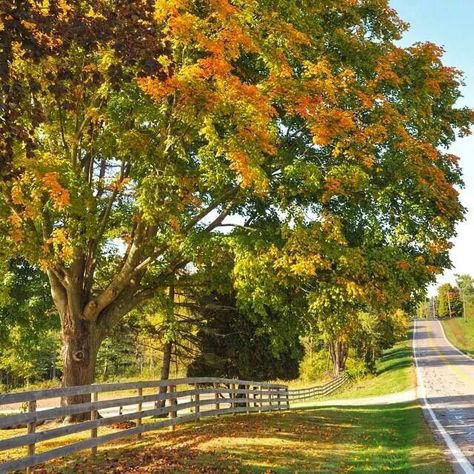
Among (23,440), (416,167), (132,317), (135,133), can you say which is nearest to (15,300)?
(132,317)

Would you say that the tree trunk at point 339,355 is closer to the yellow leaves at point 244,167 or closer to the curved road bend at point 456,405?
the curved road bend at point 456,405

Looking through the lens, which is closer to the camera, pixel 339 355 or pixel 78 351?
pixel 78 351

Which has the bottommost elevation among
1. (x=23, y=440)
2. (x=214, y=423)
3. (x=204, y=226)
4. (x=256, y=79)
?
(x=214, y=423)

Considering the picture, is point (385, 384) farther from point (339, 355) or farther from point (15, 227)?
point (15, 227)

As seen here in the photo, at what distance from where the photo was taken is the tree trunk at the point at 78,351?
15.5 metres

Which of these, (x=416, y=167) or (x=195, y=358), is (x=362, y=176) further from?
(x=195, y=358)

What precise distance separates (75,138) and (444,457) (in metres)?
11.0

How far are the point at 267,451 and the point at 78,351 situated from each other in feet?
22.9

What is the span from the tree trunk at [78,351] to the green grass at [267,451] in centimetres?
337

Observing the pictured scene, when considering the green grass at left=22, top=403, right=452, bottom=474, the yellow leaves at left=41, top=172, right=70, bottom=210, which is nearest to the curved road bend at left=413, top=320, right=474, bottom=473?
the green grass at left=22, top=403, right=452, bottom=474

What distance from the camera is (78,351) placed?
611 inches

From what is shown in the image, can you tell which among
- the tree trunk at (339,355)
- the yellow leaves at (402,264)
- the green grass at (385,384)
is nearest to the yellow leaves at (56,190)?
the yellow leaves at (402,264)

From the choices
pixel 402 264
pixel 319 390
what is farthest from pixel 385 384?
pixel 402 264

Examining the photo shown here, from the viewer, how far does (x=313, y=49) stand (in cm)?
1390
